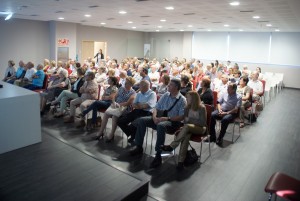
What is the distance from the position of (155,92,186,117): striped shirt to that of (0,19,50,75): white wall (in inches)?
383

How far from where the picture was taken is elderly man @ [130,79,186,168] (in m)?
3.88

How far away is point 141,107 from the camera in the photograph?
176 inches

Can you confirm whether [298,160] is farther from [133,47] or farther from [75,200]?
[133,47]

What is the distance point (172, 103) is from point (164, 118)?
0.28 metres

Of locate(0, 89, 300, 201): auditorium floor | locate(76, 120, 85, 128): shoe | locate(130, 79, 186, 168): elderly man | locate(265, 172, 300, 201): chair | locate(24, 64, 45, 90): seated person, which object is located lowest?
locate(0, 89, 300, 201): auditorium floor

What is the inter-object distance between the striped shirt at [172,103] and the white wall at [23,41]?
9.73m

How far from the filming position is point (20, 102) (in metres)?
3.95

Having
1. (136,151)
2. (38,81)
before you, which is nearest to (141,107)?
(136,151)

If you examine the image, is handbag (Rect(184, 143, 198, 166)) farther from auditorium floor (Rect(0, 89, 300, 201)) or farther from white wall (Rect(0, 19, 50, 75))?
white wall (Rect(0, 19, 50, 75))

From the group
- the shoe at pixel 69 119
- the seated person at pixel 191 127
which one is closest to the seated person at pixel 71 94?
the shoe at pixel 69 119

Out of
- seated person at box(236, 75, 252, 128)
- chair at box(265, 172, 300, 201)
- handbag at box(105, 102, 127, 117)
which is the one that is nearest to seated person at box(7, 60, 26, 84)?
handbag at box(105, 102, 127, 117)

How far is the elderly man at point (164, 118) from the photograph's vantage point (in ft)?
12.7

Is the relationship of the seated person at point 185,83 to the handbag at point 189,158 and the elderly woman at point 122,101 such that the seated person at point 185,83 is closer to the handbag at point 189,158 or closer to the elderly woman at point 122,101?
the elderly woman at point 122,101

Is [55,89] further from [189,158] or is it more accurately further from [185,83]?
[189,158]
